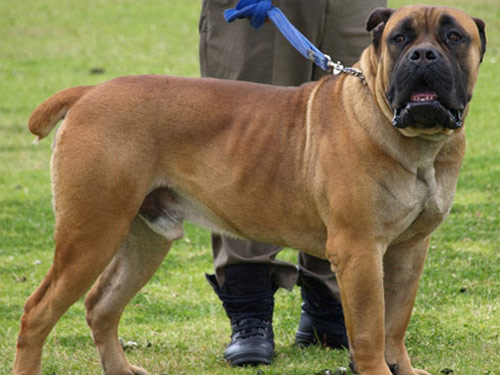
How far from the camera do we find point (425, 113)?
11.3 ft

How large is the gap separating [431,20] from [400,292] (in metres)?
1.26

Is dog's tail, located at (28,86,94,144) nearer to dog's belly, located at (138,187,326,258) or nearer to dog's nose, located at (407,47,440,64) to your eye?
dog's belly, located at (138,187,326,258)

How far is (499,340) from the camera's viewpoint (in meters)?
4.62

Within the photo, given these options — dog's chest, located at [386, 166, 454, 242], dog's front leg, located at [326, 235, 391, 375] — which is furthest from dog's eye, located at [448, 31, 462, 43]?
dog's front leg, located at [326, 235, 391, 375]

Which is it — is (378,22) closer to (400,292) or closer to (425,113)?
(425,113)

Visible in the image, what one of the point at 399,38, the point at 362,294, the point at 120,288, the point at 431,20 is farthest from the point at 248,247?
the point at 431,20

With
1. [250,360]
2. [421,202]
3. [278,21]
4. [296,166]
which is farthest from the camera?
[250,360]

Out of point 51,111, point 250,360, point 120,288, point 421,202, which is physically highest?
point 51,111

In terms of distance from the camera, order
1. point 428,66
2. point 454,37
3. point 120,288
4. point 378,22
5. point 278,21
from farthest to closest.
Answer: point 120,288
point 278,21
point 378,22
point 454,37
point 428,66

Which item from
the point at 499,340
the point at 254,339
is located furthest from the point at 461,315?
the point at 254,339

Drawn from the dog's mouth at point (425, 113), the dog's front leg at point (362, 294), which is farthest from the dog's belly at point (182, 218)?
the dog's mouth at point (425, 113)

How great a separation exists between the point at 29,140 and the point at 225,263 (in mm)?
7515

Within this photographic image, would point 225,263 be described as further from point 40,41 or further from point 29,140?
point 40,41

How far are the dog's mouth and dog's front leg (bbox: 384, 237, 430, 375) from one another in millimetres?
722
